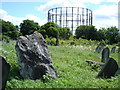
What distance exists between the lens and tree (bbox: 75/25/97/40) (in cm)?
6172

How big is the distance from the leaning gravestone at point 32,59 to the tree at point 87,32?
173 feet

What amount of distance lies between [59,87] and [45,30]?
5254cm

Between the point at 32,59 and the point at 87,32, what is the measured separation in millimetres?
54516

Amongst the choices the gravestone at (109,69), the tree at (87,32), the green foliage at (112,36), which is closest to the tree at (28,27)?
the tree at (87,32)

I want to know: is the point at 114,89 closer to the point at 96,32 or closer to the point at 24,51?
the point at 24,51

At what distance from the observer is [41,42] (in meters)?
9.45

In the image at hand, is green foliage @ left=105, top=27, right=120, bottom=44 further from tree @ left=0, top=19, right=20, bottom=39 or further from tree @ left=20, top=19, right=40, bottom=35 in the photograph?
tree @ left=0, top=19, right=20, bottom=39

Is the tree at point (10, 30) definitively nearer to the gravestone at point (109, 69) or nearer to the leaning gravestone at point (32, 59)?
the leaning gravestone at point (32, 59)

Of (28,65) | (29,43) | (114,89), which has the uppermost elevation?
(29,43)

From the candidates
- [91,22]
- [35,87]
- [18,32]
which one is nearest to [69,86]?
[35,87]

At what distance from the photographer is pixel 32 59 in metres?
8.59

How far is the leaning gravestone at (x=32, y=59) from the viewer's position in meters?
8.38

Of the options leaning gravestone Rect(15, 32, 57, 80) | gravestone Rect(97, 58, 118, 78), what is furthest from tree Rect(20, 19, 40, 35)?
gravestone Rect(97, 58, 118, 78)

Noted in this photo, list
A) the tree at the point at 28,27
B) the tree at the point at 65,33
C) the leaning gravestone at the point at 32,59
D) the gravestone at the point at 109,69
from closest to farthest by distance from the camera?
the leaning gravestone at the point at 32,59, the gravestone at the point at 109,69, the tree at the point at 65,33, the tree at the point at 28,27
